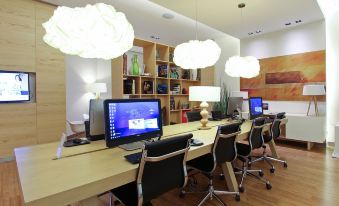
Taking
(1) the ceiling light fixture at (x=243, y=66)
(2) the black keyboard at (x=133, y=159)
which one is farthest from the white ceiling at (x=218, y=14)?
(2) the black keyboard at (x=133, y=159)

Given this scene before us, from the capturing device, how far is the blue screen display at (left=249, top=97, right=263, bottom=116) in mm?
3758

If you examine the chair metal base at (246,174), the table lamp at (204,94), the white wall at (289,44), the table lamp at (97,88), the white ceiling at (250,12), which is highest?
the white ceiling at (250,12)

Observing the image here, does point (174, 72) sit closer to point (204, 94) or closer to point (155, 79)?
point (155, 79)

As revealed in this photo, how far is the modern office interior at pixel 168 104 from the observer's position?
59.6 inches

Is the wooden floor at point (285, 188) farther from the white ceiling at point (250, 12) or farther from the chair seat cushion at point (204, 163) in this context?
the white ceiling at point (250, 12)

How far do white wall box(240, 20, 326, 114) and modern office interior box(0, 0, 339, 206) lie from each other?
0.03m

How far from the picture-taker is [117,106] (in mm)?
1745

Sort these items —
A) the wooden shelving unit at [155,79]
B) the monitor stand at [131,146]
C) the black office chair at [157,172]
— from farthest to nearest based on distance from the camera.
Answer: the wooden shelving unit at [155,79]
the monitor stand at [131,146]
the black office chair at [157,172]

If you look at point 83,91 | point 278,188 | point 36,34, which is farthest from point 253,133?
point 83,91

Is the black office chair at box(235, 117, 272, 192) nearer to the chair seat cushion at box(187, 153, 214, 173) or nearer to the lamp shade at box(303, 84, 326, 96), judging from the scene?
the chair seat cushion at box(187, 153, 214, 173)

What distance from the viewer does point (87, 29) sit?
1.57 meters

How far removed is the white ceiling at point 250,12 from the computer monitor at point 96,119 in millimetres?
2307

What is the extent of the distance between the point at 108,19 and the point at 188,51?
1312 mm

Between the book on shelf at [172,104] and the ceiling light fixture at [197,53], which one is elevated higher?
the ceiling light fixture at [197,53]
